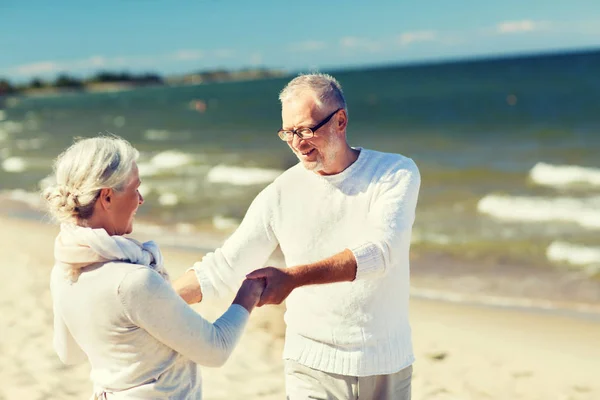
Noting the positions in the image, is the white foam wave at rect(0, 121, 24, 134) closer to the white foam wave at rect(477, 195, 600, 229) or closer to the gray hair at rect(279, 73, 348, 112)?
the white foam wave at rect(477, 195, 600, 229)

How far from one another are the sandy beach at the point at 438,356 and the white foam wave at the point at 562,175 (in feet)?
31.0

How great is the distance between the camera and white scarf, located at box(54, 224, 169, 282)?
2109mm

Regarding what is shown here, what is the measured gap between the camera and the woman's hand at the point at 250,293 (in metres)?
2.49

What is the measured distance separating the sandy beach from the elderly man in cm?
261

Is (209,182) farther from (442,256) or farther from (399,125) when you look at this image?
(399,125)

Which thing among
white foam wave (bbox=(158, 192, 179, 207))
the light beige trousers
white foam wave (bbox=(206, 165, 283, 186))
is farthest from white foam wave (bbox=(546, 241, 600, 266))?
white foam wave (bbox=(206, 165, 283, 186))

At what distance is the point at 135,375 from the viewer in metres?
2.22

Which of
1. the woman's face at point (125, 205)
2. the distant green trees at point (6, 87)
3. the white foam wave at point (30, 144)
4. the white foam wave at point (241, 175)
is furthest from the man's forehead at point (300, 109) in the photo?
the distant green trees at point (6, 87)

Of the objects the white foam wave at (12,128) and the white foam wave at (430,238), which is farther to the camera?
the white foam wave at (12,128)

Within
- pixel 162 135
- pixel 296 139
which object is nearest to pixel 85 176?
pixel 296 139

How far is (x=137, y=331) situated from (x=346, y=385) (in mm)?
943

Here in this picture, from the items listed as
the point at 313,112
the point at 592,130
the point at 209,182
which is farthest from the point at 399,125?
the point at 313,112

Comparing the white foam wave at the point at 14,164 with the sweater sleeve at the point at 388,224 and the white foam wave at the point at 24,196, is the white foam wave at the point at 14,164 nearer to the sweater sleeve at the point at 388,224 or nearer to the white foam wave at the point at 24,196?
the white foam wave at the point at 24,196

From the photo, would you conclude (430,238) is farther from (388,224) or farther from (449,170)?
(388,224)
